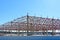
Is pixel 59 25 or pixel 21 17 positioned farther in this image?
pixel 21 17

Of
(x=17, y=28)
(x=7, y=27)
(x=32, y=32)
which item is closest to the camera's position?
(x=32, y=32)

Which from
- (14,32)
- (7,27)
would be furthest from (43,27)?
(7,27)

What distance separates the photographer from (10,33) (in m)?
49.0

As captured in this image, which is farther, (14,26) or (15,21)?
(15,21)

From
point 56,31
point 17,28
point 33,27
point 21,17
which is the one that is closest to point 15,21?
point 21,17

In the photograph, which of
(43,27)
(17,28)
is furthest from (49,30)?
(17,28)

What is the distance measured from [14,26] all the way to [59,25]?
14.3 meters

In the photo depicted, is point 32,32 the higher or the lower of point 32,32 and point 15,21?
the lower

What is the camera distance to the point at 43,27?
47.9m

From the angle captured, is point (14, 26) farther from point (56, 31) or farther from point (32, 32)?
point (56, 31)

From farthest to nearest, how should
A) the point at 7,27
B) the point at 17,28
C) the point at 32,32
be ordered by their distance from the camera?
the point at 7,27 < the point at 17,28 < the point at 32,32

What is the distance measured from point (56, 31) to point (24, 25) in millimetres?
9858

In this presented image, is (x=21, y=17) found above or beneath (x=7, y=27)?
above

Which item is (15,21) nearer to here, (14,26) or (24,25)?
(14,26)
